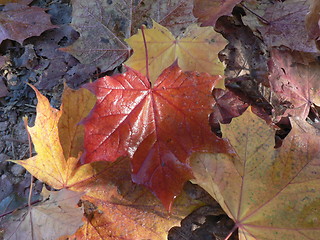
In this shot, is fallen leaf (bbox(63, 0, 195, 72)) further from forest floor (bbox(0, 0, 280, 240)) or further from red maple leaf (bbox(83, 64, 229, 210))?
red maple leaf (bbox(83, 64, 229, 210))

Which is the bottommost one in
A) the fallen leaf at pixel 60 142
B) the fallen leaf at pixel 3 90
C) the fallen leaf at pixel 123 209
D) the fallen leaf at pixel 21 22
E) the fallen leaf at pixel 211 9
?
the fallen leaf at pixel 123 209

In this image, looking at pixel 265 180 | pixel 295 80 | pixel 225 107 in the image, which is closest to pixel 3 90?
pixel 225 107

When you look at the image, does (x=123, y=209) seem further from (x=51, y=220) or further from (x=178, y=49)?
(x=178, y=49)

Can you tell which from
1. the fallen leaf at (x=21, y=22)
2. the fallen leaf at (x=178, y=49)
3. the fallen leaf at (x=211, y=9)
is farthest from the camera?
the fallen leaf at (x=21, y=22)

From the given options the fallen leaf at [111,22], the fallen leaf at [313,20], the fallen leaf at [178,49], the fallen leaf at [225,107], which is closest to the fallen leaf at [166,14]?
the fallen leaf at [111,22]

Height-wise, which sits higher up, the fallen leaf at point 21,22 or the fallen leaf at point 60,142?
the fallen leaf at point 21,22

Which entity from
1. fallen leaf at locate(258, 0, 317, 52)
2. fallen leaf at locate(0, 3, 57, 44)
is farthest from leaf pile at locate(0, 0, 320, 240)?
fallen leaf at locate(0, 3, 57, 44)

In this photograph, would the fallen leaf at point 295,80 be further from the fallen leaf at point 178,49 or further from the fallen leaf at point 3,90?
the fallen leaf at point 3,90
